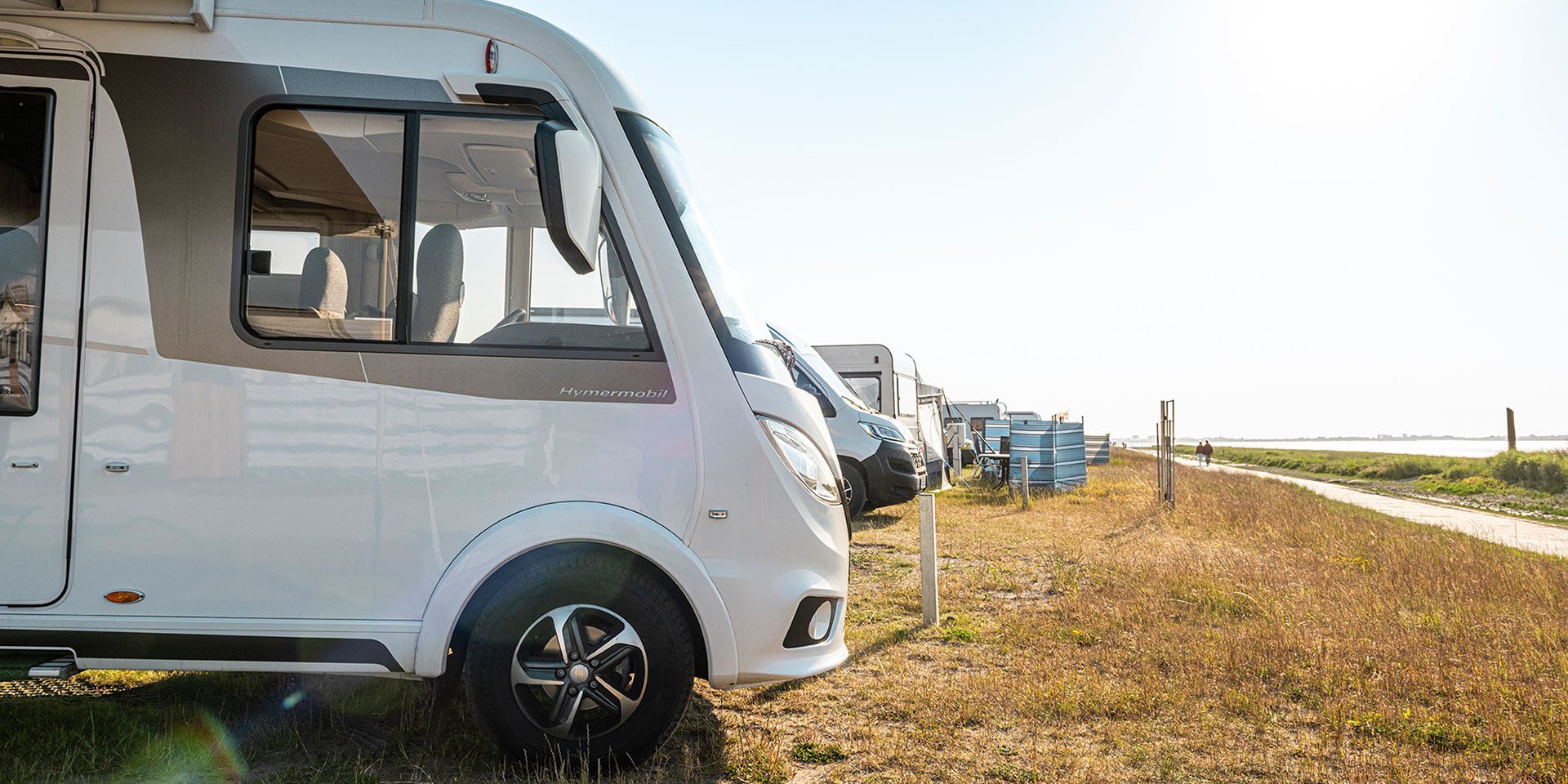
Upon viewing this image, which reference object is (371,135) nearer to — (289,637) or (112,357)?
(112,357)

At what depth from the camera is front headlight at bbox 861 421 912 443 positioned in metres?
12.4

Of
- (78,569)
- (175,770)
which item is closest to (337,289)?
(78,569)

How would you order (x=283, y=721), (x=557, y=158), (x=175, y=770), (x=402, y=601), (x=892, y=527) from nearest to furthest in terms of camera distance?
(x=557, y=158), (x=402, y=601), (x=175, y=770), (x=283, y=721), (x=892, y=527)

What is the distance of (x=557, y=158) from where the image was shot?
3.24 metres

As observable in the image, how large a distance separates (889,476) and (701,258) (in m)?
8.93

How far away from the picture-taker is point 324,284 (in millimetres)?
3633

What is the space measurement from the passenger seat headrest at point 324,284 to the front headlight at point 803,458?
5.47 ft

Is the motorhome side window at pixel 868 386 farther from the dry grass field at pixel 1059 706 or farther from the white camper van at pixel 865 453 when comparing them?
the dry grass field at pixel 1059 706

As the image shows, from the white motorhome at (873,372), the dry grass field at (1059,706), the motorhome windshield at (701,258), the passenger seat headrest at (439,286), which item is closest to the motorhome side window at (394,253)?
the passenger seat headrest at (439,286)

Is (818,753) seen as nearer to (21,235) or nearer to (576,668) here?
(576,668)

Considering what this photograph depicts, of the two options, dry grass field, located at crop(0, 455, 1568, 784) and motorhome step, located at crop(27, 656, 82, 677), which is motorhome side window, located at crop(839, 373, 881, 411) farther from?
motorhome step, located at crop(27, 656, 82, 677)

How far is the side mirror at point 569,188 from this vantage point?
3152 millimetres

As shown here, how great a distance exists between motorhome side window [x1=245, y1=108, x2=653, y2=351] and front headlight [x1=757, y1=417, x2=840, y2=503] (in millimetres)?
597

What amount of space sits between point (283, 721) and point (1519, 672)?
662 centimetres
